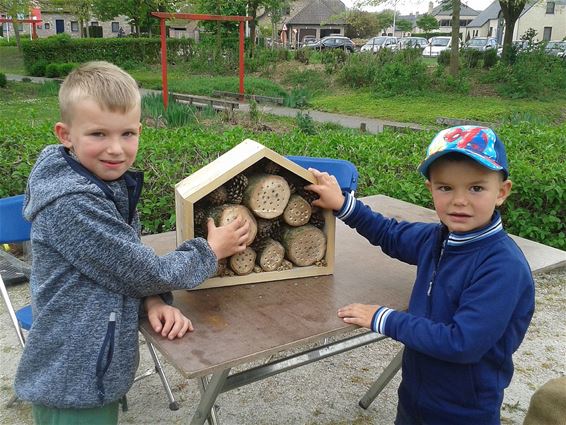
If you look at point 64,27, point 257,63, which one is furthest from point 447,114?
point 64,27

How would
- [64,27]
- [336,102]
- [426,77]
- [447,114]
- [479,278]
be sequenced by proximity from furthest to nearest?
1. [64,27]
2. [426,77]
3. [336,102]
4. [447,114]
5. [479,278]

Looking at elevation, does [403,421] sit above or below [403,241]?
below

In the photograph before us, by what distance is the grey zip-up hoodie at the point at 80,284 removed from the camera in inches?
58.4

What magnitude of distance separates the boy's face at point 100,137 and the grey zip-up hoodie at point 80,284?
0.03 meters

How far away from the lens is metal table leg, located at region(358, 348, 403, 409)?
2.65 meters

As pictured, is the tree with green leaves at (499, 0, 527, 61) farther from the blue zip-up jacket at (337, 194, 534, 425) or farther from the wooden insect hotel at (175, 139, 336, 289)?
the blue zip-up jacket at (337, 194, 534, 425)

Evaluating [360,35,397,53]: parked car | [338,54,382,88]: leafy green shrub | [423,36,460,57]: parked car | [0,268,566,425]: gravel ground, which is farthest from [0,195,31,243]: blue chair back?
[423,36,460,57]: parked car

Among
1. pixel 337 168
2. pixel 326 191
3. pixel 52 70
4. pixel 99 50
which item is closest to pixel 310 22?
pixel 99 50

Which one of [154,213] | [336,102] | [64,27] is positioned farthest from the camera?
[64,27]

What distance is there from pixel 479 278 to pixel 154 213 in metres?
2.95

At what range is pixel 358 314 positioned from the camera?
65.8 inches

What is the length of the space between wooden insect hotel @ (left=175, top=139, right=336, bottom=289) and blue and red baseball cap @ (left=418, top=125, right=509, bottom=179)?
0.50 metres

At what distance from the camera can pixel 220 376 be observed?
74.3 inches

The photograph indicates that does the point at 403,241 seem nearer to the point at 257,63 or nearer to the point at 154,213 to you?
the point at 154,213
